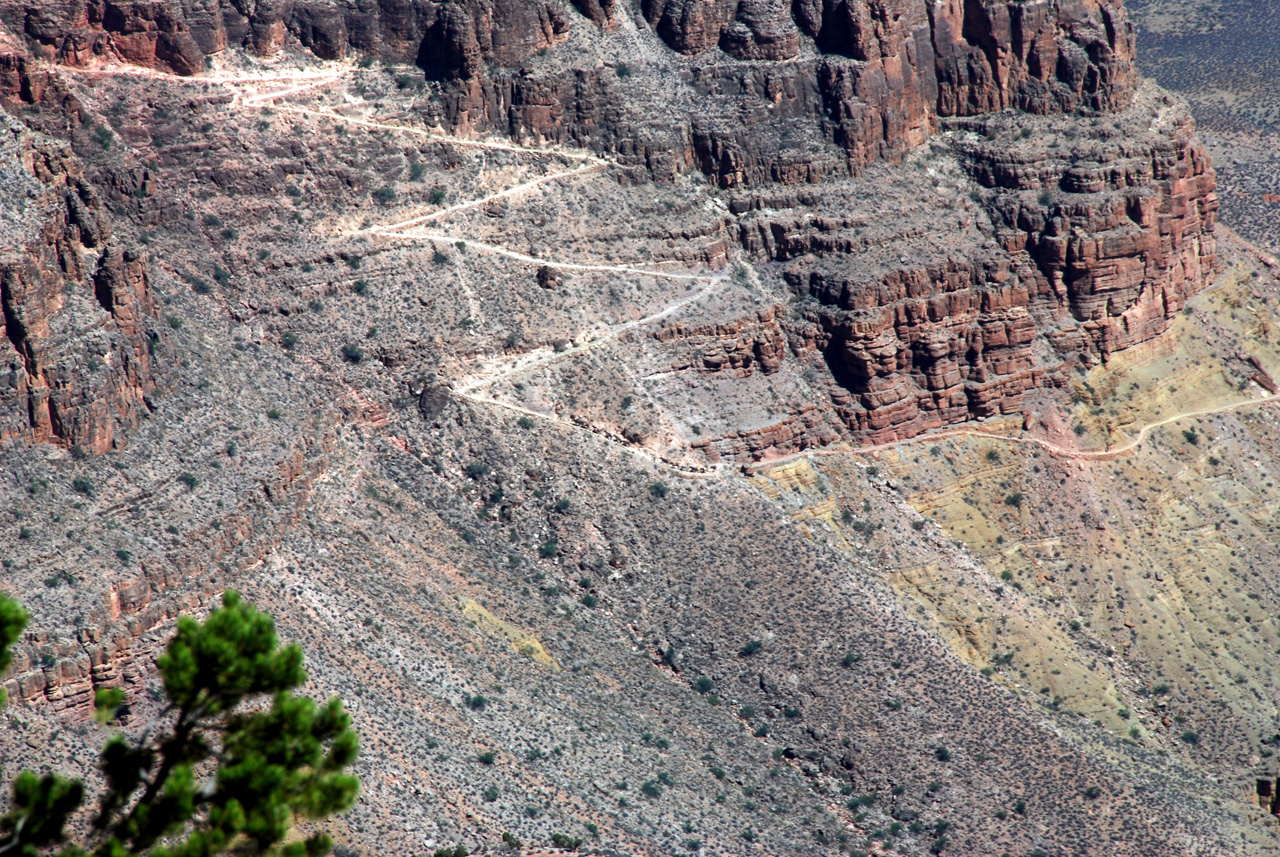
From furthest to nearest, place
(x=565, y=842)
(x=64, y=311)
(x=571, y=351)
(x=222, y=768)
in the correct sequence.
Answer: (x=571, y=351) < (x=64, y=311) < (x=565, y=842) < (x=222, y=768)

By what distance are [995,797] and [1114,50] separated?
38.5m

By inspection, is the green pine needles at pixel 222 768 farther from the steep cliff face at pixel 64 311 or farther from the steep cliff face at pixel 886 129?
the steep cliff face at pixel 886 129

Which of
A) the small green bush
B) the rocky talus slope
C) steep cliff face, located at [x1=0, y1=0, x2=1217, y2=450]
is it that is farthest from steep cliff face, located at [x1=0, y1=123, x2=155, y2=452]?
the small green bush

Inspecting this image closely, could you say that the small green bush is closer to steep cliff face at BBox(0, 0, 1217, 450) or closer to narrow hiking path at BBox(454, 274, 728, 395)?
narrow hiking path at BBox(454, 274, 728, 395)

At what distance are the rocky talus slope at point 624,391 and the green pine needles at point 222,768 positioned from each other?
19106 millimetres

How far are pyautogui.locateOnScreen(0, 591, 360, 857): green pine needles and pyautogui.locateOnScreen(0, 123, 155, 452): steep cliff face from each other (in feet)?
85.1

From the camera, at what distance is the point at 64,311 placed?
5669 cm

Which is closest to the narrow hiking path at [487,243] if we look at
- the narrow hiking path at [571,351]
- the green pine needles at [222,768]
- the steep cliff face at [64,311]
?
the narrow hiking path at [571,351]

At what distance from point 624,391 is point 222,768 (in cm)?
4185

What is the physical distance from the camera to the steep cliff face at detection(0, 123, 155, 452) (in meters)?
54.6

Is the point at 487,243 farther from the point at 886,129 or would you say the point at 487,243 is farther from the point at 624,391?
the point at 886,129

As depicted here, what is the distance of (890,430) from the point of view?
7462 centimetres

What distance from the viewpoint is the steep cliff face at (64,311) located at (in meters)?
54.6

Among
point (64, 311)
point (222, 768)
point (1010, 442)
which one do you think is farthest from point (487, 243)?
point (222, 768)
